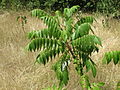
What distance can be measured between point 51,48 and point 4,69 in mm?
1558

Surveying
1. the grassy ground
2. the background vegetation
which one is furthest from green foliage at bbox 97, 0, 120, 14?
the grassy ground

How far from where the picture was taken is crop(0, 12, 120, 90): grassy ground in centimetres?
274

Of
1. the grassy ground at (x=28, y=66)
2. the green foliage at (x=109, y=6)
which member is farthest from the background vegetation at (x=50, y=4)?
the grassy ground at (x=28, y=66)

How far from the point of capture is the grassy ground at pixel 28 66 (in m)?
2.74

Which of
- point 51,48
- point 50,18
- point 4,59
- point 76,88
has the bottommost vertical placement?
point 76,88

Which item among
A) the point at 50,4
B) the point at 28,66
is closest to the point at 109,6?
the point at 50,4

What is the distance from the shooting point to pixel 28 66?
322 cm

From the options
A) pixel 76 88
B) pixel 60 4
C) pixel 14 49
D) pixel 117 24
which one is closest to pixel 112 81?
pixel 76 88

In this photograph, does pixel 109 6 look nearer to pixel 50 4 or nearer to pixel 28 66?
pixel 50 4

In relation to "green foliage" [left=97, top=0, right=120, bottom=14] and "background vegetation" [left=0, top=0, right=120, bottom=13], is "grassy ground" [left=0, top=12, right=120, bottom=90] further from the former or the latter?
"background vegetation" [left=0, top=0, right=120, bottom=13]

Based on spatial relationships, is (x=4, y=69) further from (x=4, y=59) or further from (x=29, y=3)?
(x=29, y=3)

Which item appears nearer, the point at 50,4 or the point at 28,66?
the point at 28,66

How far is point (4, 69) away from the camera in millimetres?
3201

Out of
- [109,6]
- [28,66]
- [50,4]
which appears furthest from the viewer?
[50,4]
